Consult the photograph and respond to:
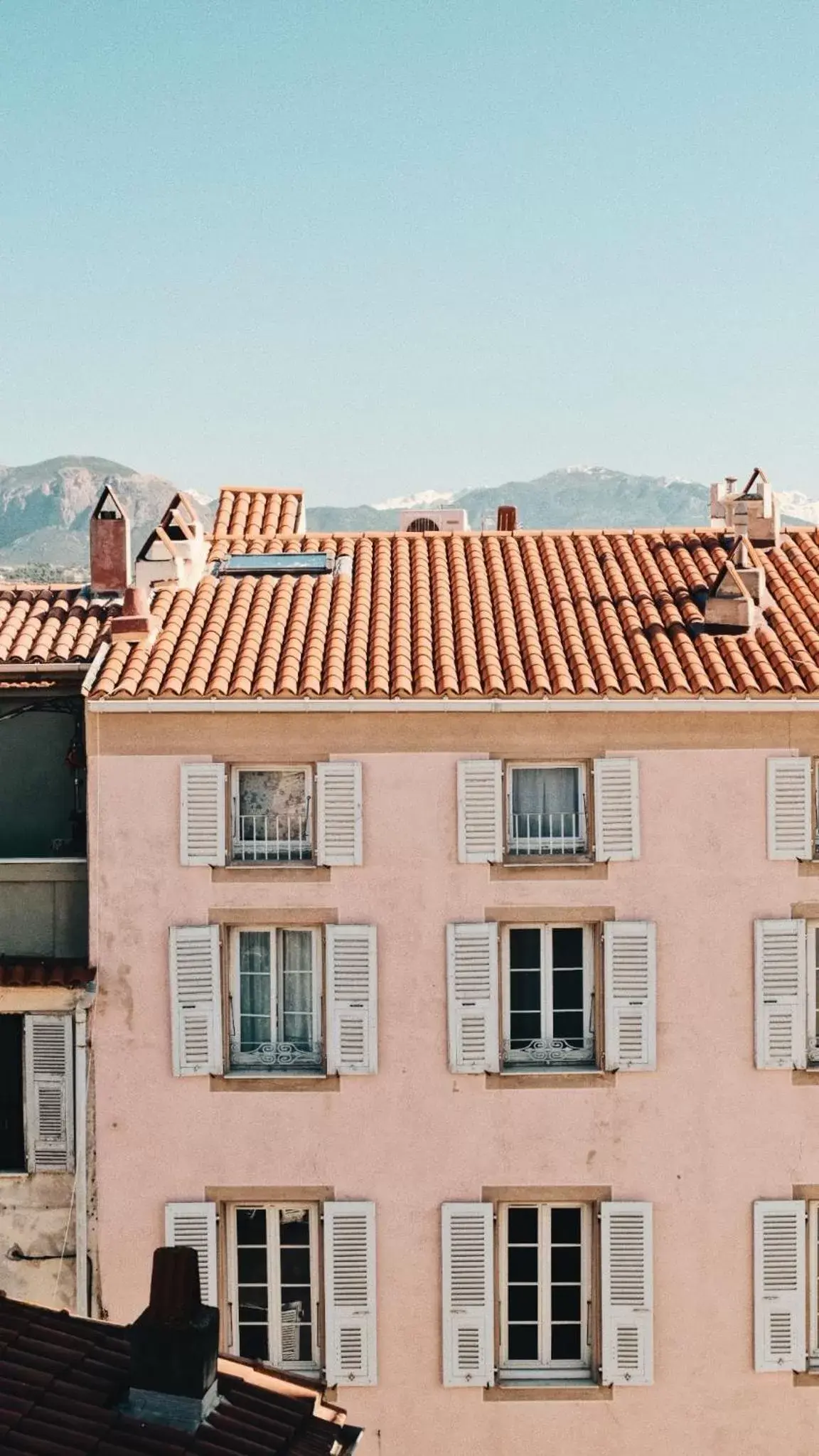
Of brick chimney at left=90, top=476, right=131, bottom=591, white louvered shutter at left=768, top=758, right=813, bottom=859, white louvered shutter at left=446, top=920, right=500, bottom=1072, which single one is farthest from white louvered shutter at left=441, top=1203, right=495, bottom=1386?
brick chimney at left=90, top=476, right=131, bottom=591

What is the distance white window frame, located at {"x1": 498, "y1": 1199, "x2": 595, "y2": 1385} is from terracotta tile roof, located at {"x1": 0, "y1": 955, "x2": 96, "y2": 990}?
555cm

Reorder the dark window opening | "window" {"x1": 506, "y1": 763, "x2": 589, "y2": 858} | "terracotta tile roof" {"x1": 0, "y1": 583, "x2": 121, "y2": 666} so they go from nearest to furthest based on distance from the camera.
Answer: "window" {"x1": 506, "y1": 763, "x2": 589, "y2": 858}, the dark window opening, "terracotta tile roof" {"x1": 0, "y1": 583, "x2": 121, "y2": 666}

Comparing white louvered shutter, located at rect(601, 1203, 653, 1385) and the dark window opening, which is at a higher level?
the dark window opening

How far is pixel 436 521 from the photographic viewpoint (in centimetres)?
2806

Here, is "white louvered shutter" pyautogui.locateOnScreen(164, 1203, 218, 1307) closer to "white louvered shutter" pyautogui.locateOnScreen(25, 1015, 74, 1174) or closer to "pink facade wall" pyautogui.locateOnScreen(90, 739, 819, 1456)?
"pink facade wall" pyautogui.locateOnScreen(90, 739, 819, 1456)

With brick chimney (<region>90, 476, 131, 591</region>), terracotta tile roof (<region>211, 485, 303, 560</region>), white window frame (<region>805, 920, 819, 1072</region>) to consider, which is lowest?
white window frame (<region>805, 920, 819, 1072</region>)

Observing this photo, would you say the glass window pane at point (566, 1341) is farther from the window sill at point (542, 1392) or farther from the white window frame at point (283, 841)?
the white window frame at point (283, 841)

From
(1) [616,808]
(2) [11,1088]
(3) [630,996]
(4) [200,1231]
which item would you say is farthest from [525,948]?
(2) [11,1088]

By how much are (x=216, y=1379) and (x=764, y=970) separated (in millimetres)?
8869

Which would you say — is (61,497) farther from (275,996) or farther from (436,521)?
(275,996)

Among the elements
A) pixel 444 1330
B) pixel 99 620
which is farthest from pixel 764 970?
pixel 99 620

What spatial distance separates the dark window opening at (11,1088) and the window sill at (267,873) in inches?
118

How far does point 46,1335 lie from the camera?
11406 mm

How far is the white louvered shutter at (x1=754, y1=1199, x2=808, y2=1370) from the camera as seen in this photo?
58.3ft
